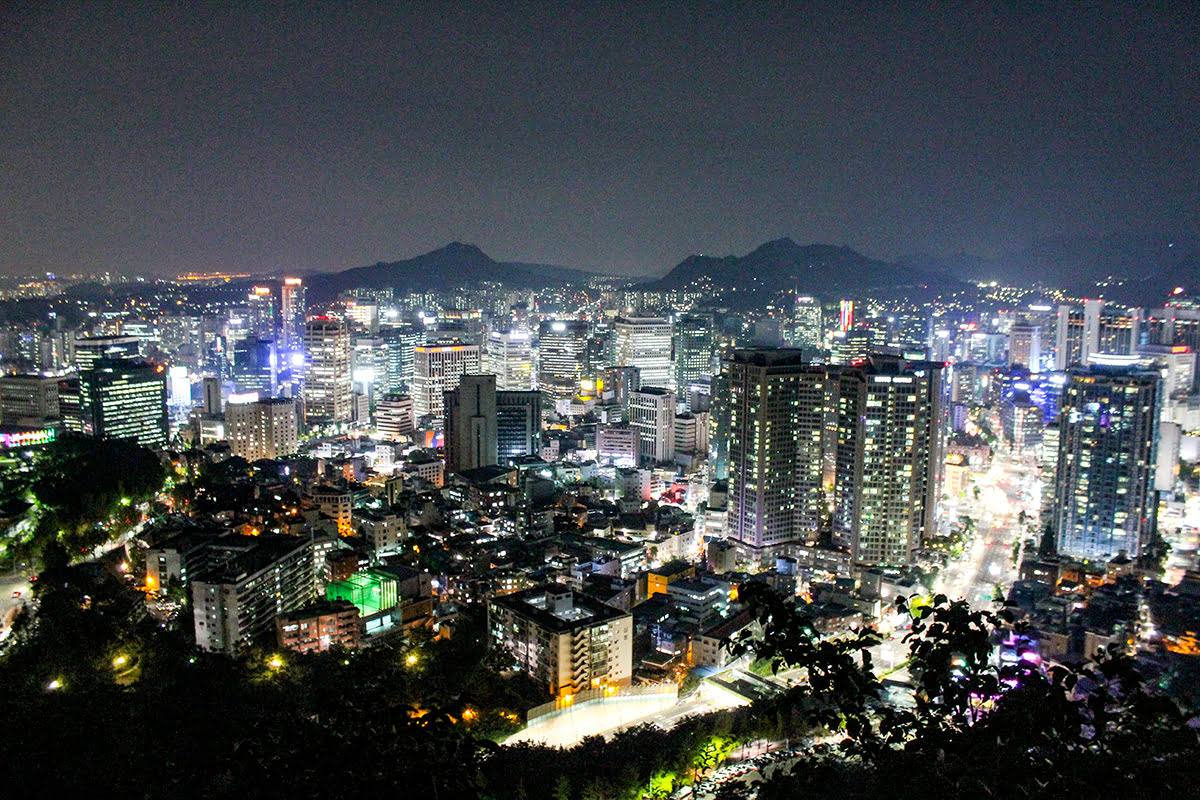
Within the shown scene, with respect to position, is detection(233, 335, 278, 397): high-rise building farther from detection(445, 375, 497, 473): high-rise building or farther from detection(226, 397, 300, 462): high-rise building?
detection(445, 375, 497, 473): high-rise building

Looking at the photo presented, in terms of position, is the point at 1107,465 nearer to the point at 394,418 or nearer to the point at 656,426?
the point at 656,426

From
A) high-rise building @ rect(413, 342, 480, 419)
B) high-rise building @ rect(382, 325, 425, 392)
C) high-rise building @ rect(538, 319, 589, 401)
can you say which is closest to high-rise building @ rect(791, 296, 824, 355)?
high-rise building @ rect(538, 319, 589, 401)

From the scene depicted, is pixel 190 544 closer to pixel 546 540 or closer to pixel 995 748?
pixel 546 540

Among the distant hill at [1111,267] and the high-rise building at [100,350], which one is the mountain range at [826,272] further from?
the high-rise building at [100,350]

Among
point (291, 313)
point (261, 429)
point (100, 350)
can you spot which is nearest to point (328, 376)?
point (261, 429)

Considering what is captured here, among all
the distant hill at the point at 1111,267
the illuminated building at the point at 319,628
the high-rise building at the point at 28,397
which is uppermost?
the distant hill at the point at 1111,267

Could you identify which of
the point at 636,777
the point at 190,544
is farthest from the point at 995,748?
the point at 190,544

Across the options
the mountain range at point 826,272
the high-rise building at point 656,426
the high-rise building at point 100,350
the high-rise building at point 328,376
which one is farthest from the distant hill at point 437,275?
the high-rise building at point 656,426
